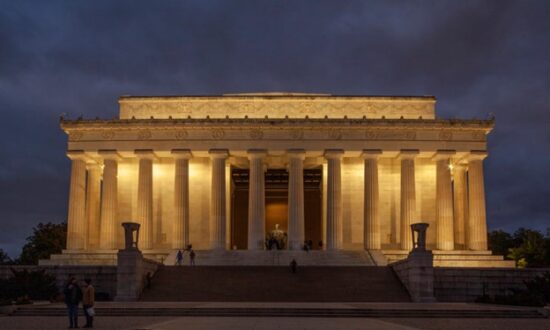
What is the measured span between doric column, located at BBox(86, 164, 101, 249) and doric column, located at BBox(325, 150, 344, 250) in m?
21.6

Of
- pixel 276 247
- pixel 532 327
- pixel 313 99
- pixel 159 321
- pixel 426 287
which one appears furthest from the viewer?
pixel 313 99

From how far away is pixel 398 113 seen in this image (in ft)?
224

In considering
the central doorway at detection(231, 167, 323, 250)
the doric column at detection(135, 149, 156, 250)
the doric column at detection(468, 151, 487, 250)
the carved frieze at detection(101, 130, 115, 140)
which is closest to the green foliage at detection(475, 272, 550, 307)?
the doric column at detection(468, 151, 487, 250)

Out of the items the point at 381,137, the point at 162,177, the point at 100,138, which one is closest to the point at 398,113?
the point at 381,137

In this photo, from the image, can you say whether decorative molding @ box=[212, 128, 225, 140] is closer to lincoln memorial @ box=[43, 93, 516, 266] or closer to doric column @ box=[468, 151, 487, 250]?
lincoln memorial @ box=[43, 93, 516, 266]

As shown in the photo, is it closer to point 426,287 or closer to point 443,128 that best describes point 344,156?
point 443,128

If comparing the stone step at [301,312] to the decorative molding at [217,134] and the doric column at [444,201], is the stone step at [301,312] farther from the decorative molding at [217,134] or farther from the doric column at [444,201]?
the decorative molding at [217,134]

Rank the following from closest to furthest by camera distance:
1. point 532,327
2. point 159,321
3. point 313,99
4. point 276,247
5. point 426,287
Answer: point 532,327
point 159,321
point 426,287
point 276,247
point 313,99

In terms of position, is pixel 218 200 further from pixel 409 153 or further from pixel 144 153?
pixel 409 153

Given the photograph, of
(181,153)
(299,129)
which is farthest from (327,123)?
(181,153)

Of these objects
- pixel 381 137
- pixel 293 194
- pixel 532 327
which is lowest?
pixel 532 327

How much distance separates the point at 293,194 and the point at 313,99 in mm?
9511

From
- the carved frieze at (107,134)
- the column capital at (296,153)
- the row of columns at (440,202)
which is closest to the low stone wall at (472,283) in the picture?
the row of columns at (440,202)

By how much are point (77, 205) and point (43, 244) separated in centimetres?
1752
